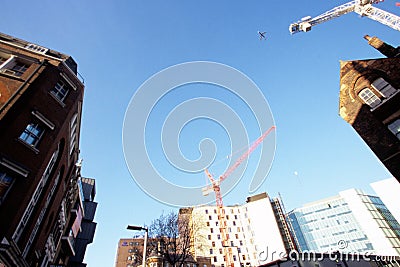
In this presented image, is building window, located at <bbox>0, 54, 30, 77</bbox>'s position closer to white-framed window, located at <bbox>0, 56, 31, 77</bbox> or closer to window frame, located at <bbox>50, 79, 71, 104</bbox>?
white-framed window, located at <bbox>0, 56, 31, 77</bbox>

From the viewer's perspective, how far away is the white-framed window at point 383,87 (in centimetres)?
1733

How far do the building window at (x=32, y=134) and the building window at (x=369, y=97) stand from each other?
2610 centimetres

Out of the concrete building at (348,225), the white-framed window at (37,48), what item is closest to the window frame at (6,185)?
the white-framed window at (37,48)

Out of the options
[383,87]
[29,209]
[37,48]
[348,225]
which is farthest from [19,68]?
[348,225]

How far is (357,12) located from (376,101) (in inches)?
1568

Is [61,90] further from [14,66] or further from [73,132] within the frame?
[73,132]

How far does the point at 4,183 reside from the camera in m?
12.4

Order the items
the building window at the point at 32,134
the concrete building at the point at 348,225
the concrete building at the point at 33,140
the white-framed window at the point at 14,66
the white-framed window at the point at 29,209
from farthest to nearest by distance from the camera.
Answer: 1. the concrete building at the point at 348,225
2. the white-framed window at the point at 14,66
3. the building window at the point at 32,134
4. the white-framed window at the point at 29,209
5. the concrete building at the point at 33,140

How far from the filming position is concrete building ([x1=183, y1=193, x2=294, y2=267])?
261 feet

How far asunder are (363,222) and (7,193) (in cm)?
12345

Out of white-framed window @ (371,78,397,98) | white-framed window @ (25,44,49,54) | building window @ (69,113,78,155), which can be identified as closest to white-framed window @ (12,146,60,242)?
building window @ (69,113,78,155)

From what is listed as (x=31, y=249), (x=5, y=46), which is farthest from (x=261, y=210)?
(x=5, y=46)

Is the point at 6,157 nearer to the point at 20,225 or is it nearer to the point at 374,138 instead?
the point at 20,225

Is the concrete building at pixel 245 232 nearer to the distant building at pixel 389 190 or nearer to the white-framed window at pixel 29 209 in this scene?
the distant building at pixel 389 190
